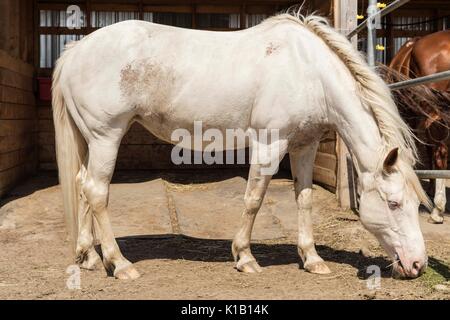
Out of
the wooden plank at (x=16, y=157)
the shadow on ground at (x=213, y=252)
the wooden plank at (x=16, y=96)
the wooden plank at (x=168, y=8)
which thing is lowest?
the shadow on ground at (x=213, y=252)

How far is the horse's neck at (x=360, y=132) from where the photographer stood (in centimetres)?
309

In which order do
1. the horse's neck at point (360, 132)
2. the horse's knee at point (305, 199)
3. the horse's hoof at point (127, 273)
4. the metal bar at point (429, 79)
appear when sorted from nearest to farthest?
the metal bar at point (429, 79), the horse's neck at point (360, 132), the horse's hoof at point (127, 273), the horse's knee at point (305, 199)

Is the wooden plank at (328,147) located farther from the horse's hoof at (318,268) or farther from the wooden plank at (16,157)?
the wooden plank at (16,157)

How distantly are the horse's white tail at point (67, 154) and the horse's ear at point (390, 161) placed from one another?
6.70 ft

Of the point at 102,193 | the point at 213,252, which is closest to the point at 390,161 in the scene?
the point at 213,252

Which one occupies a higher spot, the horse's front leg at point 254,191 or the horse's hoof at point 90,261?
the horse's front leg at point 254,191

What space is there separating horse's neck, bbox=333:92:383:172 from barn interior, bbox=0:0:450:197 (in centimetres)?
321

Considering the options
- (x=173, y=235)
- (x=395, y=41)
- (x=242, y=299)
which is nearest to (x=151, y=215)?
(x=173, y=235)

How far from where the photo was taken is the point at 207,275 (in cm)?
333

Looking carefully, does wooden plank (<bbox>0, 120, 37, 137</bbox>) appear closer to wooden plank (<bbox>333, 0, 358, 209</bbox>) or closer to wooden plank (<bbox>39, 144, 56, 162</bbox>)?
wooden plank (<bbox>39, 144, 56, 162</bbox>)

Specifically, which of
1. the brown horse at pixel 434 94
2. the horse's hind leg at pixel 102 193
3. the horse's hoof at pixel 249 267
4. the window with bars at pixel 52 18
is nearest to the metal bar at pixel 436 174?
the horse's hoof at pixel 249 267

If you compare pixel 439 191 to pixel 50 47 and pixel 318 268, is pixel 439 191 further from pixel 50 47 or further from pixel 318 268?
pixel 50 47

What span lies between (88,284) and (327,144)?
3.72m

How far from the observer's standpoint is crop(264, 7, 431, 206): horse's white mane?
2.96 metres
